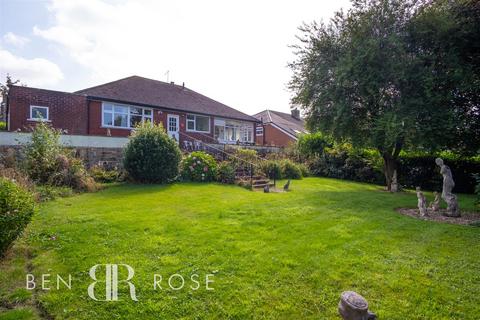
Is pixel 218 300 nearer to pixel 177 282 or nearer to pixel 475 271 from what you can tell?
pixel 177 282

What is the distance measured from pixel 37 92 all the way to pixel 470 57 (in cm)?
2051

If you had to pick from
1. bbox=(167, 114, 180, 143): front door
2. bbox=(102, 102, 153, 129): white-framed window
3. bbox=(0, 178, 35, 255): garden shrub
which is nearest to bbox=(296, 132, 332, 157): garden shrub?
bbox=(167, 114, 180, 143): front door

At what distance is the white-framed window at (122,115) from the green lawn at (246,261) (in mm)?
10986

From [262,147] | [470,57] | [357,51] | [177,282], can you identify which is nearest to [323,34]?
[357,51]

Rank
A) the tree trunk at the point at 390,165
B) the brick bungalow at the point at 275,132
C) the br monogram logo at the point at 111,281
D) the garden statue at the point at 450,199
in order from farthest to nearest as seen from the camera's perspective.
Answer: the brick bungalow at the point at 275,132 < the tree trunk at the point at 390,165 < the garden statue at the point at 450,199 < the br monogram logo at the point at 111,281

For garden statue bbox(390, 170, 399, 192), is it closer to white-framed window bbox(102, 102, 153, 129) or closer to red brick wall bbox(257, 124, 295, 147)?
white-framed window bbox(102, 102, 153, 129)

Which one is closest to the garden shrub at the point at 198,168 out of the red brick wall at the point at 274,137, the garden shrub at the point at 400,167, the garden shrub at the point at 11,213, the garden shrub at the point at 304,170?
the garden shrub at the point at 304,170

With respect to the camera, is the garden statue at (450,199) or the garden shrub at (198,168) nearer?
the garden statue at (450,199)

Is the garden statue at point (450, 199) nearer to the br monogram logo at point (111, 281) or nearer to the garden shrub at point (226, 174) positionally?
the garden shrub at point (226, 174)

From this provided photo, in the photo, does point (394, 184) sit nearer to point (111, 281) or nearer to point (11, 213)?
point (111, 281)

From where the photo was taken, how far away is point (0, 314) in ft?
8.64

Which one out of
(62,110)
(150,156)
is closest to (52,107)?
(62,110)

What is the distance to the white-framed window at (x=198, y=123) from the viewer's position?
68.3ft

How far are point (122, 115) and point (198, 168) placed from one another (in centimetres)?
813
